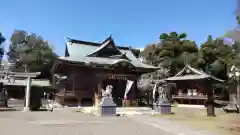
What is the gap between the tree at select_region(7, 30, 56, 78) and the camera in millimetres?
52500

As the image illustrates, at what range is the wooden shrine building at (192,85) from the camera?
113 ft

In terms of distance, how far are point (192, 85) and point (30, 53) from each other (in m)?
36.4

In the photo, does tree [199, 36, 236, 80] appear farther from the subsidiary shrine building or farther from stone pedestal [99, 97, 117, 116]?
stone pedestal [99, 97, 117, 116]

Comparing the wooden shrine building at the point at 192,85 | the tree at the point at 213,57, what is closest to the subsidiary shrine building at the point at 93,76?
the wooden shrine building at the point at 192,85

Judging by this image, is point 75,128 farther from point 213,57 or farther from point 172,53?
point 213,57

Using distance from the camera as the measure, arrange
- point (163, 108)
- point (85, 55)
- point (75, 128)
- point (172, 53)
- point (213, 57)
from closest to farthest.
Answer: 1. point (75, 128)
2. point (163, 108)
3. point (85, 55)
4. point (213, 57)
5. point (172, 53)

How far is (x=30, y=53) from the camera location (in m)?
55.5

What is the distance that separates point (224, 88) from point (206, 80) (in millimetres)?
9813

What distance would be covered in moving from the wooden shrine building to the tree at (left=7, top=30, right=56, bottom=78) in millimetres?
27948

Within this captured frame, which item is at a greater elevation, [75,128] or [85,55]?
[85,55]

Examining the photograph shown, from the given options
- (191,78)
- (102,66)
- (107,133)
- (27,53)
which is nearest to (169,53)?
(191,78)

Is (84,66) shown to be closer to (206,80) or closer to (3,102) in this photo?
(3,102)

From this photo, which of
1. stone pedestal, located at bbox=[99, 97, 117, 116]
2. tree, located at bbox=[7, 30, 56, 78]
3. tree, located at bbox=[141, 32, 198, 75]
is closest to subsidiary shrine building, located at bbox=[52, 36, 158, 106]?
stone pedestal, located at bbox=[99, 97, 117, 116]

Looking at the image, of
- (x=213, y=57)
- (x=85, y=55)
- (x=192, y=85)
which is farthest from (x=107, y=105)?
(x=213, y=57)
